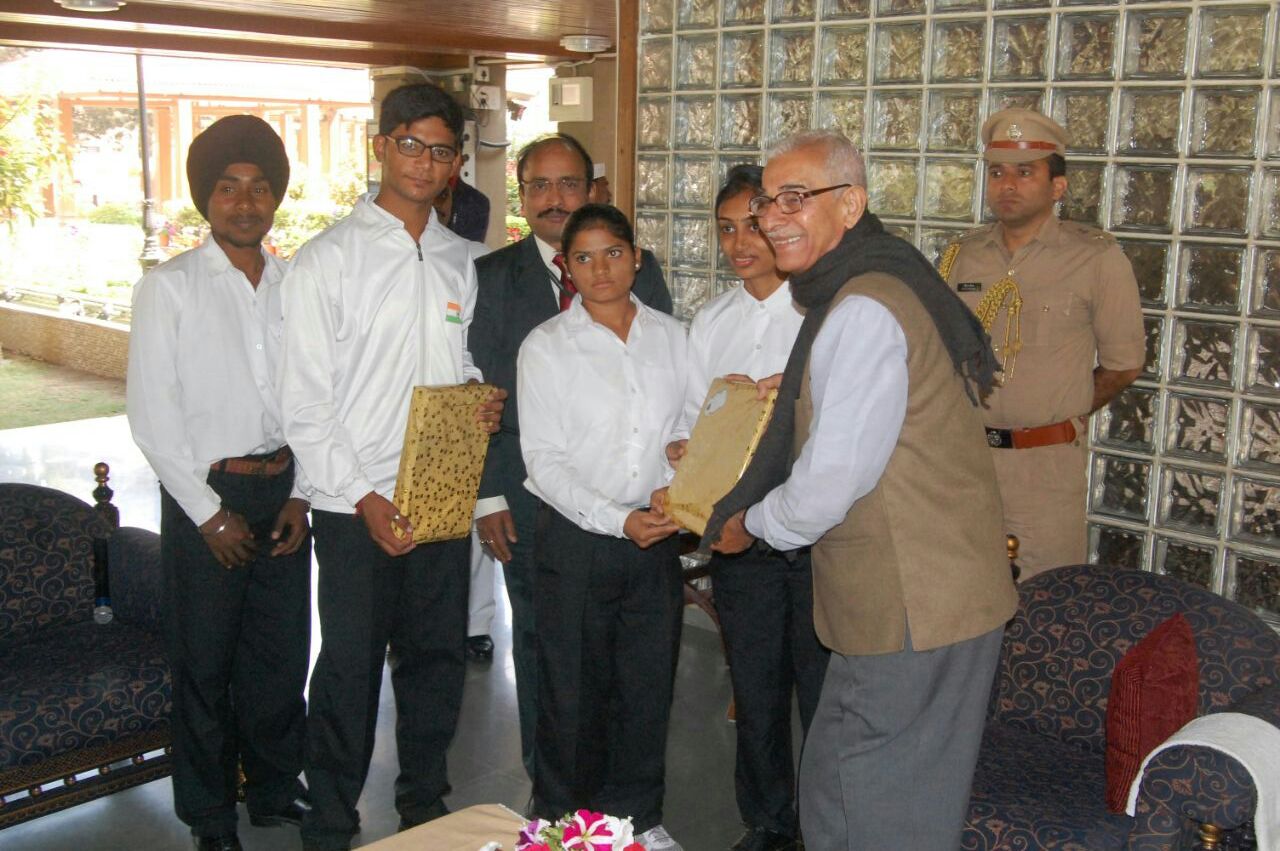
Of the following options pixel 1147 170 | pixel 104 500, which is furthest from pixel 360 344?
pixel 1147 170

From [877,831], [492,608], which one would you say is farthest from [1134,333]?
[492,608]

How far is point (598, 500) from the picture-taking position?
256cm

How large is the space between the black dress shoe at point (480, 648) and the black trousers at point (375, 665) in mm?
1295

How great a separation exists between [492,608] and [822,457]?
8.81ft

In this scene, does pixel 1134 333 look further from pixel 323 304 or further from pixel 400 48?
pixel 400 48

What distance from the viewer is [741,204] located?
275 centimetres

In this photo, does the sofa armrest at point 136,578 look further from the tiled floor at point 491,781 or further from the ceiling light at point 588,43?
the ceiling light at point 588,43

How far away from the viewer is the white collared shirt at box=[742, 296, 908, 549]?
191cm

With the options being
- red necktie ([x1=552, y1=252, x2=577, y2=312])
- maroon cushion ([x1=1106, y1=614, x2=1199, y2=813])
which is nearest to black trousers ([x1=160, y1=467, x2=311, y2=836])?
red necktie ([x1=552, y1=252, x2=577, y2=312])

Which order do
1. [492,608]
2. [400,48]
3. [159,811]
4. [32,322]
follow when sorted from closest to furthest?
1. [159,811]
2. [492,608]
3. [400,48]
4. [32,322]

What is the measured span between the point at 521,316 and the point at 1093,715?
1676 mm

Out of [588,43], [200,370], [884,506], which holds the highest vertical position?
[588,43]

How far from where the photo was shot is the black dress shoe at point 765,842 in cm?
286

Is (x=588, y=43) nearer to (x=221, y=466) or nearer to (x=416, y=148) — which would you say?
(x=416, y=148)
